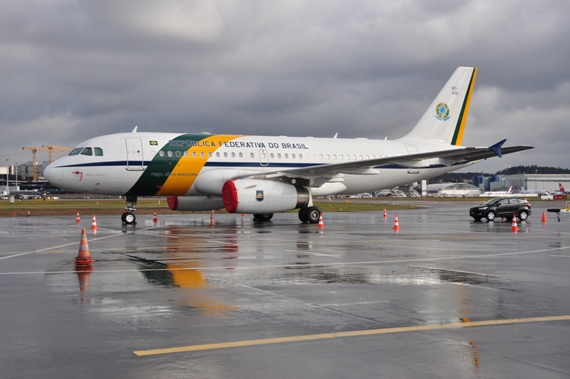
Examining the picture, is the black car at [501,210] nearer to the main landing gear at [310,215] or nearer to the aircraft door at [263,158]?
the main landing gear at [310,215]

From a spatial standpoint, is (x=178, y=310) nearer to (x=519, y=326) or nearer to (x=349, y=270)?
(x=519, y=326)

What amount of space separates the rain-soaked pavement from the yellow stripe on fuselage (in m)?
13.5

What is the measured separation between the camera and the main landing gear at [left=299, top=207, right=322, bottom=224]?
31438mm

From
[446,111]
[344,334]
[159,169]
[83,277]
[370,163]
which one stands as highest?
[446,111]

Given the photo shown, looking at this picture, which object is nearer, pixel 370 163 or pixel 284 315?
pixel 284 315

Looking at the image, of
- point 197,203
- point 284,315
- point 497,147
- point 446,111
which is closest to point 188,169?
point 197,203

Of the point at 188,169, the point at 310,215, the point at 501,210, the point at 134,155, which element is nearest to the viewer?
the point at 134,155

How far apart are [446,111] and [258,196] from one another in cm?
1574

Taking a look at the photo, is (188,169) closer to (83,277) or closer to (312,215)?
(312,215)

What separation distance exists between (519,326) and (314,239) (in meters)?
14.2

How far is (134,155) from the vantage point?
29.7 metres

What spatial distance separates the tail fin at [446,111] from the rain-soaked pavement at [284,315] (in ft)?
73.8

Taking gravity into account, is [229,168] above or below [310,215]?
above

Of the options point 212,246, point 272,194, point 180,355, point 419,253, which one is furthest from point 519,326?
point 272,194
